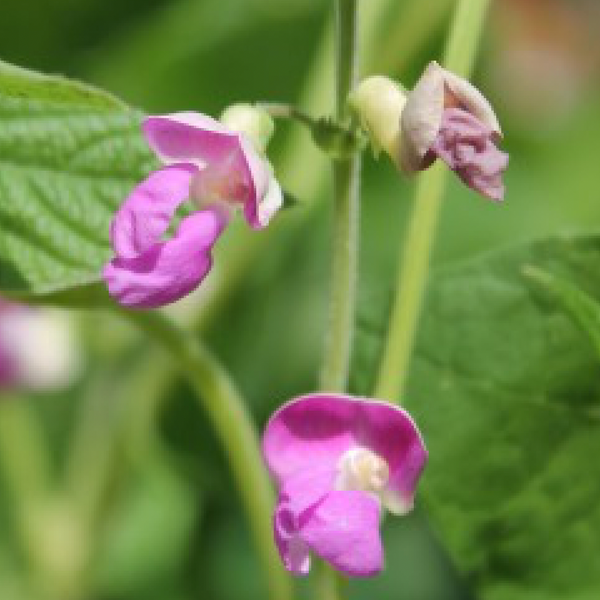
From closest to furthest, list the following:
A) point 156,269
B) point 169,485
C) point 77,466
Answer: point 156,269
point 77,466
point 169,485

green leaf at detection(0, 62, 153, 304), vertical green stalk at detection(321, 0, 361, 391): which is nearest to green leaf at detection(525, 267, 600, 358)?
vertical green stalk at detection(321, 0, 361, 391)

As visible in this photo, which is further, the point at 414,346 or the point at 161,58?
the point at 161,58

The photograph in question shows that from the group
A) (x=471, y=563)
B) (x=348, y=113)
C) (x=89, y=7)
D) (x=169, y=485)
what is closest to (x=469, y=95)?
(x=348, y=113)

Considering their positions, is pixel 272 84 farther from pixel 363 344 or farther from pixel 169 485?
pixel 363 344

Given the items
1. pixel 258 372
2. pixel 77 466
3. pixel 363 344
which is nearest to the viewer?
pixel 363 344

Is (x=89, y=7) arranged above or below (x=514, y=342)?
below

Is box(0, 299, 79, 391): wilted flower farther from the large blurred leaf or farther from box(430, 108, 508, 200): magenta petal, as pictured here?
box(430, 108, 508, 200): magenta petal

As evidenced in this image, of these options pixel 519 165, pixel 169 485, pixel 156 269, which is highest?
pixel 156 269
